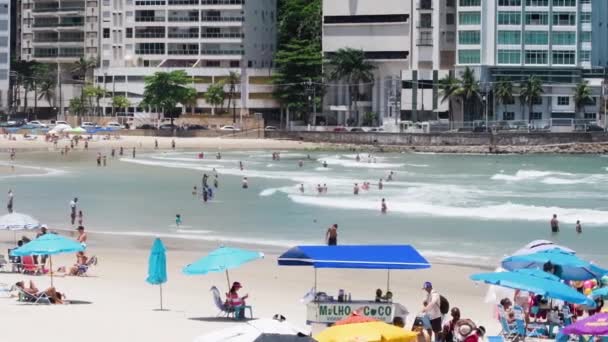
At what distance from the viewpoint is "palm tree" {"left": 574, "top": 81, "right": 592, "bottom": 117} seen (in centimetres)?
9862

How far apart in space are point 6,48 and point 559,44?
1743 inches

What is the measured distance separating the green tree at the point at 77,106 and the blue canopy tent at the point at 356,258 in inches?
3764

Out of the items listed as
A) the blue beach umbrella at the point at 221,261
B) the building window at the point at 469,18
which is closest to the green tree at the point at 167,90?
the building window at the point at 469,18

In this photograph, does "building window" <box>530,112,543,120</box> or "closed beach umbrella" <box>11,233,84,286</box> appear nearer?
"closed beach umbrella" <box>11,233,84,286</box>

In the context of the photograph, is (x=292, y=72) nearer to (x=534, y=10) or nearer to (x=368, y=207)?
(x=534, y=10)

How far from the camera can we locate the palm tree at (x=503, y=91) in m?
98.5

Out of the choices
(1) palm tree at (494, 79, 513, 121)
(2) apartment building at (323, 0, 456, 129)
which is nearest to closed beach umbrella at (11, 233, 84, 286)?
(2) apartment building at (323, 0, 456, 129)

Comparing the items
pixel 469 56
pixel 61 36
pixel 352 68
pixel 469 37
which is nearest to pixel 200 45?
pixel 352 68

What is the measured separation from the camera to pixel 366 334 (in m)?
14.4

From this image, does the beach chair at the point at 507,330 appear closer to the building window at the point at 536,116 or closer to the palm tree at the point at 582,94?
the palm tree at the point at 582,94

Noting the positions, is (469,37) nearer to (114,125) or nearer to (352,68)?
(352,68)

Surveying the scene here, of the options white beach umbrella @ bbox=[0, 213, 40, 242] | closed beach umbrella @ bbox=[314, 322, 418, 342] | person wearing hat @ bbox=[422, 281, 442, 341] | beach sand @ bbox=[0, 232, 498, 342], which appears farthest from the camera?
white beach umbrella @ bbox=[0, 213, 40, 242]

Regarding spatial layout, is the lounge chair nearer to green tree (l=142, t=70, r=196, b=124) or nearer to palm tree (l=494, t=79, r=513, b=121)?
palm tree (l=494, t=79, r=513, b=121)

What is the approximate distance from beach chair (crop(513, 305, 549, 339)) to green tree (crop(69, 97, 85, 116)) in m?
95.7
